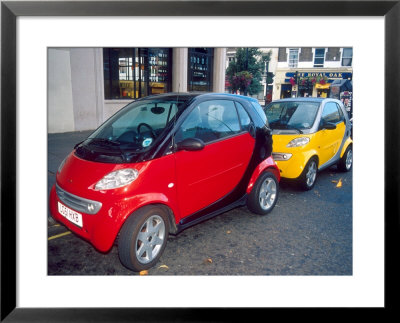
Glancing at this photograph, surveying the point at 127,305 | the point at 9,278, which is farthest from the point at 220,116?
the point at 9,278

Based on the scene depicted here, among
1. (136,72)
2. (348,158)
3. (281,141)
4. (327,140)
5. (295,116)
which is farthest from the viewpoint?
(327,140)

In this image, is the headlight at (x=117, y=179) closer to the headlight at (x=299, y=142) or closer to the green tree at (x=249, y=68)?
the green tree at (x=249, y=68)

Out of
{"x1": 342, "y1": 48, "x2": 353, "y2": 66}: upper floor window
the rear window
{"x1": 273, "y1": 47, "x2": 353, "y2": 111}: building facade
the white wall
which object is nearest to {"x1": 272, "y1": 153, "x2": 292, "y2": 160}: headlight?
the rear window

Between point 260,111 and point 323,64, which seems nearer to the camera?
point 323,64

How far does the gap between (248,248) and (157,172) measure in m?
1.21

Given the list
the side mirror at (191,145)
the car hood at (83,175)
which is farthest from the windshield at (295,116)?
the car hood at (83,175)

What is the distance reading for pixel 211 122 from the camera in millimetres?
2820

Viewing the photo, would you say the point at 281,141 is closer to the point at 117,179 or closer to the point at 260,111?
the point at 260,111

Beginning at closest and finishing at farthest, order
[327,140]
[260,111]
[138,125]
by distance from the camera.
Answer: [138,125] → [260,111] → [327,140]

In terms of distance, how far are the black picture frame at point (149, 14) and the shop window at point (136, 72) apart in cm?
42

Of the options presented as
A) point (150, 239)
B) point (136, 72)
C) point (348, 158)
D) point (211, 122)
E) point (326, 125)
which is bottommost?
point (150, 239)

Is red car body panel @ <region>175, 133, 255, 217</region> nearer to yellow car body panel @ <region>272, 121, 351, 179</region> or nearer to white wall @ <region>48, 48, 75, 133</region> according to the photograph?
yellow car body panel @ <region>272, 121, 351, 179</region>

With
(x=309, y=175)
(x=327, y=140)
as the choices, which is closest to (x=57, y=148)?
(x=309, y=175)

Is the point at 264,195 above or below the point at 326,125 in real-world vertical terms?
below
